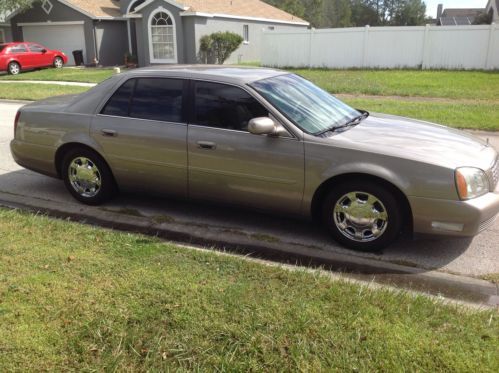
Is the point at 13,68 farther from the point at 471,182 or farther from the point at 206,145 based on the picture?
the point at 471,182

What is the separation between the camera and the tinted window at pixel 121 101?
214 inches

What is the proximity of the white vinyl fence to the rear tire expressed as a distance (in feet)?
41.0

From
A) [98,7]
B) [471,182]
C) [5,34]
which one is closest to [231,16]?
[98,7]

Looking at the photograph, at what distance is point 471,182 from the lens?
4.17 m

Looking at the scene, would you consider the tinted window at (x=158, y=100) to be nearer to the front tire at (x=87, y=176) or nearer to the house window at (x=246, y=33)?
the front tire at (x=87, y=176)

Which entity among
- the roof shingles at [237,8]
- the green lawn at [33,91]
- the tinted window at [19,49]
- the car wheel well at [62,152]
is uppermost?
the roof shingles at [237,8]

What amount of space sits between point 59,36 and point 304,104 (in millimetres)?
30273

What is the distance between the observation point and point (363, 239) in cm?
454

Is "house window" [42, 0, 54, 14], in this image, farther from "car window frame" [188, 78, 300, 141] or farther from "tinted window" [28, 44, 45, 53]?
"car window frame" [188, 78, 300, 141]

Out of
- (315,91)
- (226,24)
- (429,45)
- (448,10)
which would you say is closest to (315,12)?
(448,10)

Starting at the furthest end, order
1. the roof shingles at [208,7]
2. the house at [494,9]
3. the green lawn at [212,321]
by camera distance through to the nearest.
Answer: the house at [494,9] → the roof shingles at [208,7] → the green lawn at [212,321]

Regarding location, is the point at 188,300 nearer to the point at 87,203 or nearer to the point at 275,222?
the point at 275,222

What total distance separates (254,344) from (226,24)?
2813cm

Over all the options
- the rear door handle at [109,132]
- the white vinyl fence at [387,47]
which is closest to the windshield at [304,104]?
the rear door handle at [109,132]
